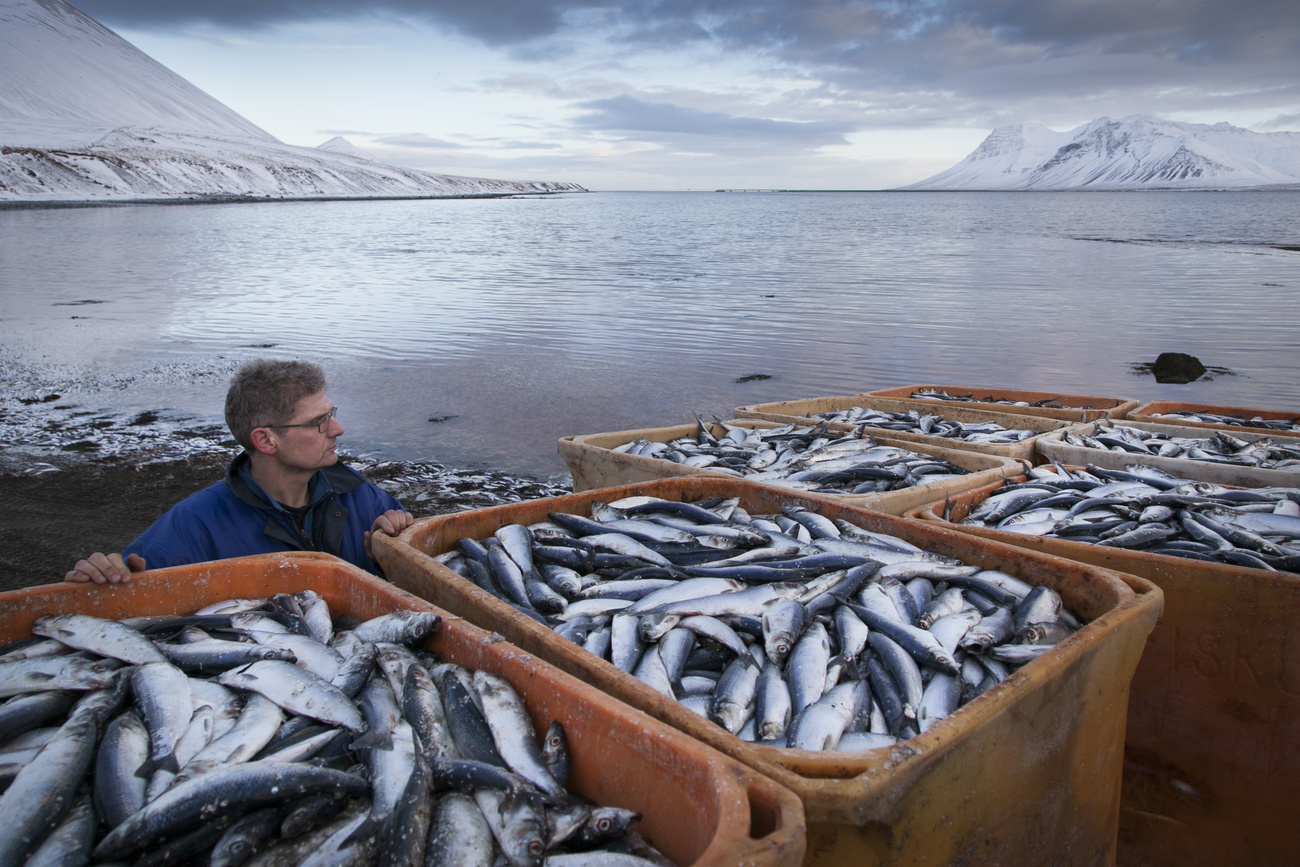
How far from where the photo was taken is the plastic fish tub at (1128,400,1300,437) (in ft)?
17.0

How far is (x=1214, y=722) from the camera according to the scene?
2.60 metres

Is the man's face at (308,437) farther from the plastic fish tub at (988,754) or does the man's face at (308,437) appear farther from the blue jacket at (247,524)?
the plastic fish tub at (988,754)

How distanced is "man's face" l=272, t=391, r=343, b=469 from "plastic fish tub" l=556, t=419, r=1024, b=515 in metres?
1.78

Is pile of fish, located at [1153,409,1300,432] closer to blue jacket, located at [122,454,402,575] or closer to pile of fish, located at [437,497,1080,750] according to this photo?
pile of fish, located at [437,497,1080,750]

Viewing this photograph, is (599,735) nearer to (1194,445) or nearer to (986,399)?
(1194,445)

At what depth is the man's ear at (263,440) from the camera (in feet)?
10.3

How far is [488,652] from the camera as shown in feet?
6.47

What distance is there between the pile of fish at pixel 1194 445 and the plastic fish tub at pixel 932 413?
0.25m

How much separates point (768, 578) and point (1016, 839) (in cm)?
110

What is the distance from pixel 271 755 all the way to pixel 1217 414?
23.9 ft

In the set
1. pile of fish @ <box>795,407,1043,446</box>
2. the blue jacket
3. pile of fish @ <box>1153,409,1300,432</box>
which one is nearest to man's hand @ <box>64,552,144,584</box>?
the blue jacket

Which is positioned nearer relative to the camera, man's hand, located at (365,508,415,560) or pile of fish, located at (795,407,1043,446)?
man's hand, located at (365,508,415,560)

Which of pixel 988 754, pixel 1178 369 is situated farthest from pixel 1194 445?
pixel 1178 369

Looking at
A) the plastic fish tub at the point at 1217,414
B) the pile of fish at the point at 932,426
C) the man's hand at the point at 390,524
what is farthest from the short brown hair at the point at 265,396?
the plastic fish tub at the point at 1217,414
